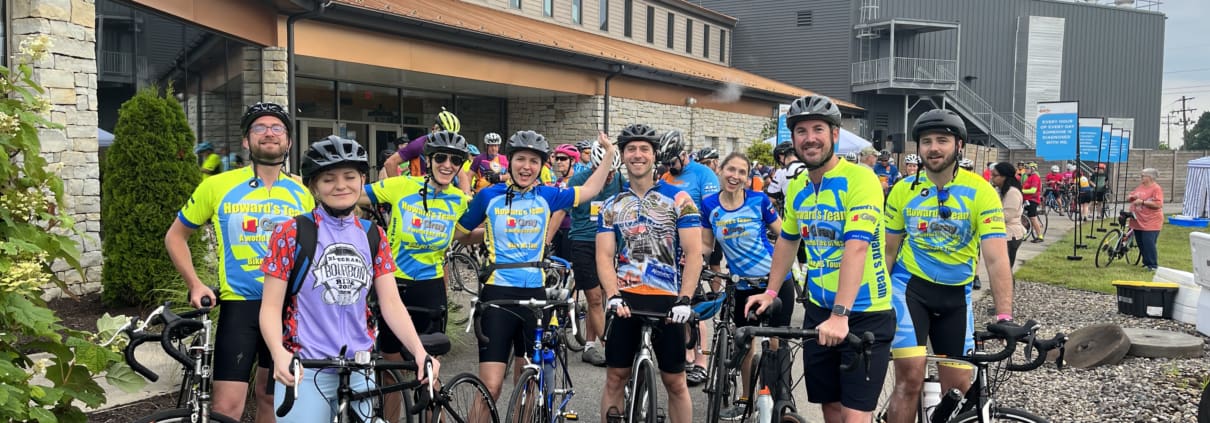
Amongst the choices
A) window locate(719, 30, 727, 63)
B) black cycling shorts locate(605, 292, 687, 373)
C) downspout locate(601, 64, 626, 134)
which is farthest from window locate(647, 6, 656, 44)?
black cycling shorts locate(605, 292, 687, 373)

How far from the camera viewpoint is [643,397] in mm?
4582

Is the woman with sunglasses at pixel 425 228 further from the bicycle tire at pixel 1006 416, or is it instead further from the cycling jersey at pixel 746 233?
the bicycle tire at pixel 1006 416

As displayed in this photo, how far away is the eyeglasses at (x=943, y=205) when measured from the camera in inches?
189

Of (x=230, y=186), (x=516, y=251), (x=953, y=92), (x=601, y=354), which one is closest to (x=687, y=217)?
(x=516, y=251)

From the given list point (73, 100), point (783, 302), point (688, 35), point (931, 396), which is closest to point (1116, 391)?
point (783, 302)

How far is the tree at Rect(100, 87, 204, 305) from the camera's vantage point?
8188 millimetres

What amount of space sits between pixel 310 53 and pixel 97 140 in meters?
6.18

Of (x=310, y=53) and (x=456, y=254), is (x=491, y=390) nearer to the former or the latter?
(x=456, y=254)

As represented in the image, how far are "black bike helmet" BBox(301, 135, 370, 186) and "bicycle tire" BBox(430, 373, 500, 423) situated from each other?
4.18 feet

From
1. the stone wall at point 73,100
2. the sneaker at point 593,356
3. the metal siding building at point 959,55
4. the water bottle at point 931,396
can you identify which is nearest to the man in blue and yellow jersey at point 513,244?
the water bottle at point 931,396

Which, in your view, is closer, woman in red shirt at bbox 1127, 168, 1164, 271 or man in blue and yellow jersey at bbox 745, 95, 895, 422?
man in blue and yellow jersey at bbox 745, 95, 895, 422

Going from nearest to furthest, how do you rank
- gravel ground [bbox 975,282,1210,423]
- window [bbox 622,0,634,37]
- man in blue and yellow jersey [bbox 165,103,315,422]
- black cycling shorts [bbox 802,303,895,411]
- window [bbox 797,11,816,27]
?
black cycling shorts [bbox 802,303,895,411]
man in blue and yellow jersey [bbox 165,103,315,422]
gravel ground [bbox 975,282,1210,423]
window [bbox 622,0,634,37]
window [bbox 797,11,816,27]

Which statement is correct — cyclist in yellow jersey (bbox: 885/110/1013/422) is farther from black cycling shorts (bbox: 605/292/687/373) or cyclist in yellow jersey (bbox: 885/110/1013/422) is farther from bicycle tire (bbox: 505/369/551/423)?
bicycle tire (bbox: 505/369/551/423)

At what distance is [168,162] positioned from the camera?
8453 millimetres
